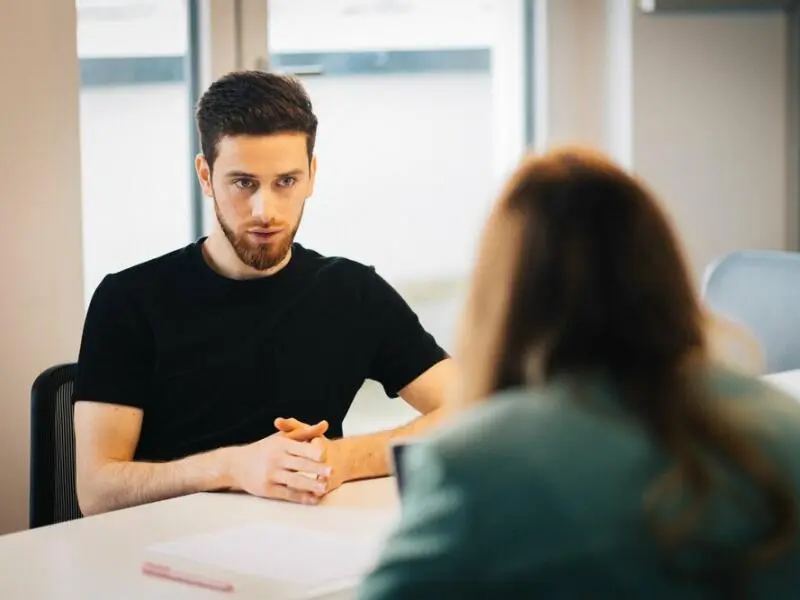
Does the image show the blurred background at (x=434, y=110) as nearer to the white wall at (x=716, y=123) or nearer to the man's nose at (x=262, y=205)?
the white wall at (x=716, y=123)

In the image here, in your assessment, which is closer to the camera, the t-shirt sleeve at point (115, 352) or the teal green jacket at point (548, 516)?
the teal green jacket at point (548, 516)

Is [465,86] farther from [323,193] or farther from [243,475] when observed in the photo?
[243,475]

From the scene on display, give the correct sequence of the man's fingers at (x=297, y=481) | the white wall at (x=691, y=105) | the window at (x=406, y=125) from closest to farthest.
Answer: the man's fingers at (x=297, y=481) < the window at (x=406, y=125) < the white wall at (x=691, y=105)

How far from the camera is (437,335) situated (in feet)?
12.1

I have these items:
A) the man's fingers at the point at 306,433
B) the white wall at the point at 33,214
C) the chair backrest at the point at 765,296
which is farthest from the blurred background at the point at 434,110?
the man's fingers at the point at 306,433

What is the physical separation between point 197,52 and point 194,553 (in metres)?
1.88

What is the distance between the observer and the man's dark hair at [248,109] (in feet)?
7.38

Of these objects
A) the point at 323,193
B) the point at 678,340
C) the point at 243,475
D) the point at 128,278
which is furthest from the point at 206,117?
the point at 678,340

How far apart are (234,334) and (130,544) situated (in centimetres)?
61

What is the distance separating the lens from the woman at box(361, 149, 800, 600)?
3.00 ft

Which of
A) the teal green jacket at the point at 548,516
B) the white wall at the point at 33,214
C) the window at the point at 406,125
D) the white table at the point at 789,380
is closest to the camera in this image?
the teal green jacket at the point at 548,516

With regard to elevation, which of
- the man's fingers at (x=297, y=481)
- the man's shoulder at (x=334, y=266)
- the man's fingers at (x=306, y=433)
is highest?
the man's shoulder at (x=334, y=266)

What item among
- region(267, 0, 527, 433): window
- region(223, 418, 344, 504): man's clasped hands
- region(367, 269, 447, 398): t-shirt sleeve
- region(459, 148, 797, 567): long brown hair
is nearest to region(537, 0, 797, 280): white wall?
region(267, 0, 527, 433): window

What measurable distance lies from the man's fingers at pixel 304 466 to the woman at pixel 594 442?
0.94 m
